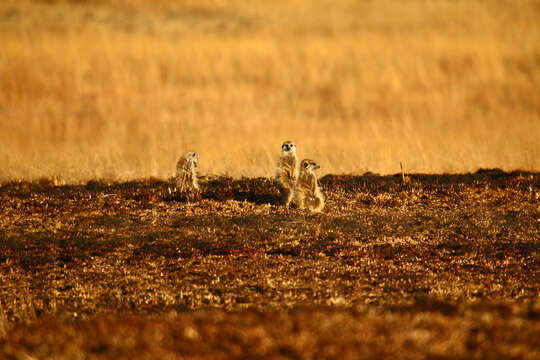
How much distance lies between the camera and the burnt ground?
505cm

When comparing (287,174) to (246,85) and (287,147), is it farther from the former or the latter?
(246,85)

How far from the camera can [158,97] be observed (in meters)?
26.7

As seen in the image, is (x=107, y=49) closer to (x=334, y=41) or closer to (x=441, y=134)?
(x=334, y=41)

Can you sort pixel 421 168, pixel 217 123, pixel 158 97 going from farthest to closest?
pixel 158 97 < pixel 217 123 < pixel 421 168

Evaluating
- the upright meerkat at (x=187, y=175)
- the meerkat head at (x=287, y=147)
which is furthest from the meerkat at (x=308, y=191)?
the upright meerkat at (x=187, y=175)

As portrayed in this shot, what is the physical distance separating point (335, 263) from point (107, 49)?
24.7m

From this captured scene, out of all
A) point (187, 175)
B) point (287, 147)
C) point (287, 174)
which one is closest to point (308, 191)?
point (287, 174)

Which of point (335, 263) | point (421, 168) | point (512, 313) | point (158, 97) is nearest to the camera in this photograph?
point (512, 313)

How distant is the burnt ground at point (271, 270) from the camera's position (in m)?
5.05

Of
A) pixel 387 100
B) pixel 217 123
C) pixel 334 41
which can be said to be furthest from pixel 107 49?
pixel 387 100

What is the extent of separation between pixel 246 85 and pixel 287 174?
17517 millimetres

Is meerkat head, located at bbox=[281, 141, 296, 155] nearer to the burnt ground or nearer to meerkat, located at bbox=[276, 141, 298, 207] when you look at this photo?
meerkat, located at bbox=[276, 141, 298, 207]

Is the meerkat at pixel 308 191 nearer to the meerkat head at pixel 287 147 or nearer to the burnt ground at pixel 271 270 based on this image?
the burnt ground at pixel 271 270

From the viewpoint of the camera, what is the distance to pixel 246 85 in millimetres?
28172
